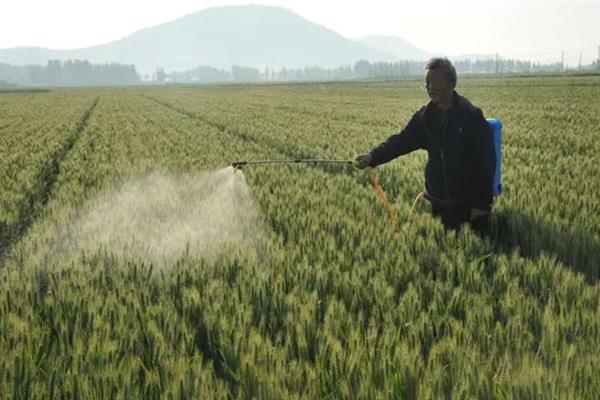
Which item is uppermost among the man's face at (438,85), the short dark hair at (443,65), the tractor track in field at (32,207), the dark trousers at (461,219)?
the short dark hair at (443,65)

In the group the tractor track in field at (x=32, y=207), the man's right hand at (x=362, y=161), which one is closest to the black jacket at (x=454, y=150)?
the man's right hand at (x=362, y=161)

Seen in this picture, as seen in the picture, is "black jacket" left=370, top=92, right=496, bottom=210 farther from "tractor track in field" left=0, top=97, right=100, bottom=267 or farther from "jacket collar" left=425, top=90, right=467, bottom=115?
"tractor track in field" left=0, top=97, right=100, bottom=267

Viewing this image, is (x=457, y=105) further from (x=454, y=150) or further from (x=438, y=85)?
(x=454, y=150)

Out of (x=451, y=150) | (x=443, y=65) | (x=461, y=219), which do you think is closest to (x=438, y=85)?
(x=443, y=65)

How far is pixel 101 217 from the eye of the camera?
20.2 ft

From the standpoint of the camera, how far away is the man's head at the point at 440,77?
4.86 meters

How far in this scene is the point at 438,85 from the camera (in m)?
4.89

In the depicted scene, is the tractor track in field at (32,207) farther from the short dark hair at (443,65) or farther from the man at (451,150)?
the short dark hair at (443,65)

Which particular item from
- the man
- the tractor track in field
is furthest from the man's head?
the tractor track in field

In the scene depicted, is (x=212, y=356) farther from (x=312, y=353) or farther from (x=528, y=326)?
(x=528, y=326)

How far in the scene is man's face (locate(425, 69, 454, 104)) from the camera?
487 cm

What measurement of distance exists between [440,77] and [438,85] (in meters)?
0.07

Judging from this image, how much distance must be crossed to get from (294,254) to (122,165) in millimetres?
6733

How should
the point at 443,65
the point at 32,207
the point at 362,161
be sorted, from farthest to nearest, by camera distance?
1. the point at 32,207
2. the point at 362,161
3. the point at 443,65
